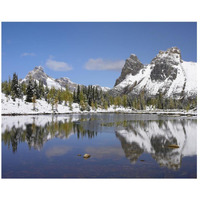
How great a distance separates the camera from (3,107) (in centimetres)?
10856

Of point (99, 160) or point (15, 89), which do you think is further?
point (15, 89)

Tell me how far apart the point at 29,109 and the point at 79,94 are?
224 feet

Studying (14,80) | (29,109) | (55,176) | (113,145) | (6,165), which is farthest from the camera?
(14,80)

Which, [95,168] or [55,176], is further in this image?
[95,168]

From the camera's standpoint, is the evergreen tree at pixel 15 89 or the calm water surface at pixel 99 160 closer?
the calm water surface at pixel 99 160

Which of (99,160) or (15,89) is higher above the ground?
(15,89)

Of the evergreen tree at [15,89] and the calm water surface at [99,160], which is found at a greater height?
the evergreen tree at [15,89]

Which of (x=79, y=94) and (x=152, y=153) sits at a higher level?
(x=79, y=94)

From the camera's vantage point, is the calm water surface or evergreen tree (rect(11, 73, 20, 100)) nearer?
the calm water surface

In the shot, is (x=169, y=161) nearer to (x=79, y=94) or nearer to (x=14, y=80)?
(x=14, y=80)

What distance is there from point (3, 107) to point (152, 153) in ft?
326

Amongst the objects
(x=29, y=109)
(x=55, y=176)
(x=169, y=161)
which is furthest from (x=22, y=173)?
(x=29, y=109)

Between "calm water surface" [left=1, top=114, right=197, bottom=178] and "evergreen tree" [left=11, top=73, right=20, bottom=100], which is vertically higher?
"evergreen tree" [left=11, top=73, right=20, bottom=100]

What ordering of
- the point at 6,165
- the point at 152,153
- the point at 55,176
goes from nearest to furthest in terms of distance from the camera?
the point at 55,176
the point at 6,165
the point at 152,153
